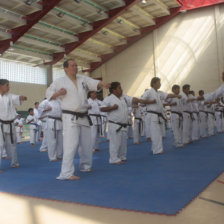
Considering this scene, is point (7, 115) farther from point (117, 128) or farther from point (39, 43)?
point (39, 43)

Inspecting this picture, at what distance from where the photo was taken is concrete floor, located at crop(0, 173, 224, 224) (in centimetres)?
201

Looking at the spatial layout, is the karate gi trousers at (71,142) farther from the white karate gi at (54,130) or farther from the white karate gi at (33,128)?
the white karate gi at (33,128)

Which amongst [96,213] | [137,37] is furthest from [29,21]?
[96,213]

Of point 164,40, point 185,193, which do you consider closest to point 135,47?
point 164,40

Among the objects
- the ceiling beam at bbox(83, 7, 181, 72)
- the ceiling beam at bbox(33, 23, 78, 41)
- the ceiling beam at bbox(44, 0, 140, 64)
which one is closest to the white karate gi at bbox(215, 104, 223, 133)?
the ceiling beam at bbox(44, 0, 140, 64)

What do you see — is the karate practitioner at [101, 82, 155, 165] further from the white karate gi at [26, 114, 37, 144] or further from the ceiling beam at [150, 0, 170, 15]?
the ceiling beam at [150, 0, 170, 15]

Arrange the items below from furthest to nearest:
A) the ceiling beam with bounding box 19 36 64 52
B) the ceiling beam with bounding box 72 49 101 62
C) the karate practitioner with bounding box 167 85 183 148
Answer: the ceiling beam with bounding box 72 49 101 62, the ceiling beam with bounding box 19 36 64 52, the karate practitioner with bounding box 167 85 183 148

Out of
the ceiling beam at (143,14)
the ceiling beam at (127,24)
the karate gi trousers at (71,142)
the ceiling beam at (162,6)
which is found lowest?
the karate gi trousers at (71,142)

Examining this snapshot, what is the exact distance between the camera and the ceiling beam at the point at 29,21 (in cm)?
1121

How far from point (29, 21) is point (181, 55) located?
9.24m

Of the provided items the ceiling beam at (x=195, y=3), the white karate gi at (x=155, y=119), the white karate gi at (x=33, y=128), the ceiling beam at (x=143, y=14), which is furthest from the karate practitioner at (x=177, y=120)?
the ceiling beam at (x=195, y=3)

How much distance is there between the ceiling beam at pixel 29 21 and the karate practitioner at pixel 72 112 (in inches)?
326

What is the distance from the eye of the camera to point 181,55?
16500mm

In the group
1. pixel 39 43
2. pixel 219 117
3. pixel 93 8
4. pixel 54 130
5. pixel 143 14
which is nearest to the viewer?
pixel 54 130
